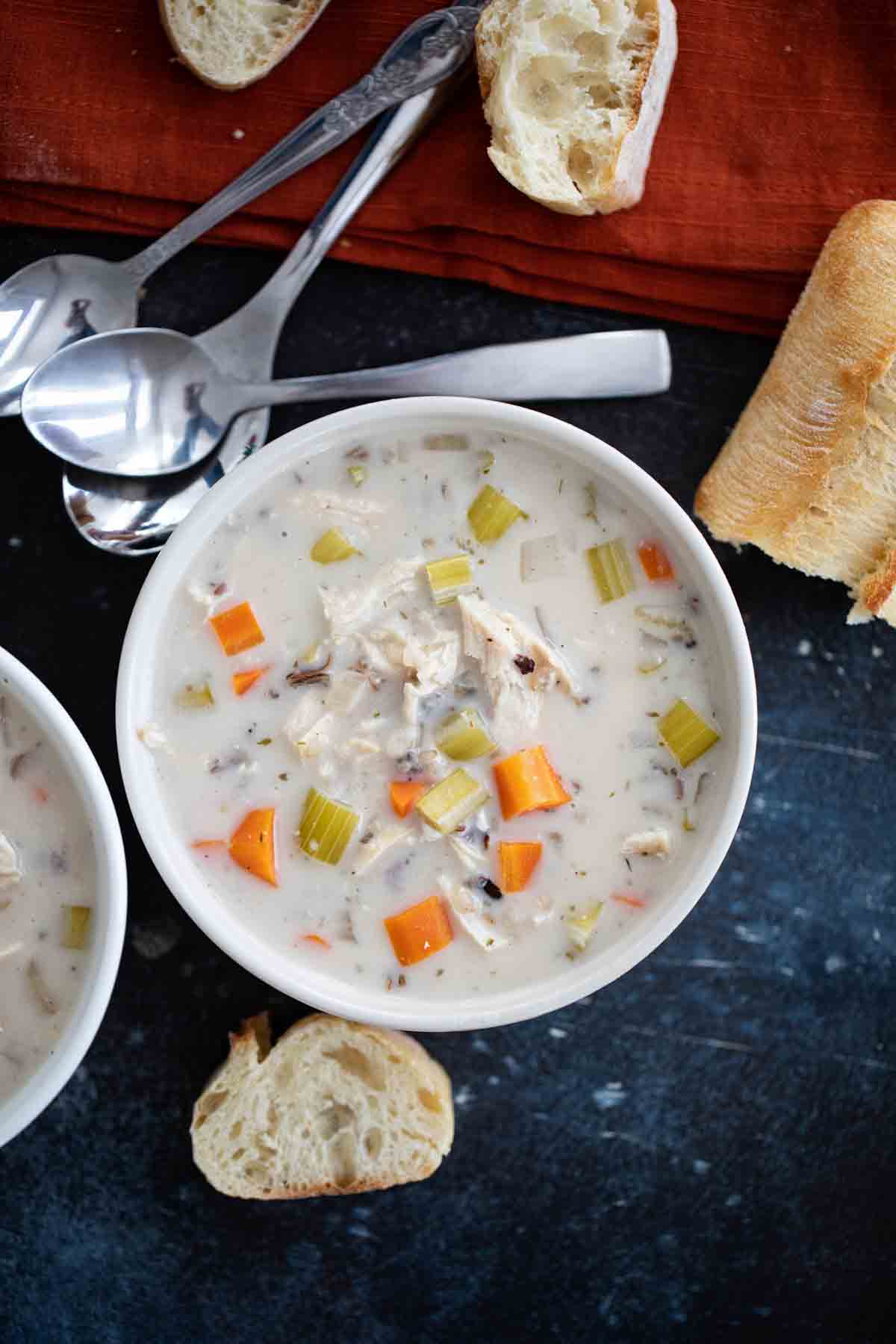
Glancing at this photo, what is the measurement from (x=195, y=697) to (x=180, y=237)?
2.63ft

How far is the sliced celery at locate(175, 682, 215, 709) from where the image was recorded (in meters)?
1.88

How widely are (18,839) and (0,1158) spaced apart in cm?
72

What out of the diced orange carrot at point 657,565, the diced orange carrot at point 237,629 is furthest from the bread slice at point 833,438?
the diced orange carrot at point 237,629

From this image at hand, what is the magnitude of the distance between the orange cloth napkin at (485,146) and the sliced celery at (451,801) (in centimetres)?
91

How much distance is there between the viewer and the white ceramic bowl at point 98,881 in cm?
184

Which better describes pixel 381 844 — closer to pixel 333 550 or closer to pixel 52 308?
pixel 333 550

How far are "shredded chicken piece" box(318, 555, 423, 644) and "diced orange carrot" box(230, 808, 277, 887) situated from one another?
296mm

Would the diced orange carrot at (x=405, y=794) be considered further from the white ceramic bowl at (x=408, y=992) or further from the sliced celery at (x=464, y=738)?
the white ceramic bowl at (x=408, y=992)

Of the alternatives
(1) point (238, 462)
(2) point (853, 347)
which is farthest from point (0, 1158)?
(2) point (853, 347)

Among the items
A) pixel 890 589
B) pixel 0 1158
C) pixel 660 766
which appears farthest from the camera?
pixel 0 1158

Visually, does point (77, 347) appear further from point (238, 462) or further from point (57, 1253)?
point (57, 1253)

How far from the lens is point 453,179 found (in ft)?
6.89

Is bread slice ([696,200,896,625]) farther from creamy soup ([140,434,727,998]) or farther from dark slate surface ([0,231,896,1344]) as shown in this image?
creamy soup ([140,434,727,998])

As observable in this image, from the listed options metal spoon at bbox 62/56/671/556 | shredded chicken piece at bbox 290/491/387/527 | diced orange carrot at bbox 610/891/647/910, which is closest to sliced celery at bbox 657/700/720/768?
diced orange carrot at bbox 610/891/647/910
